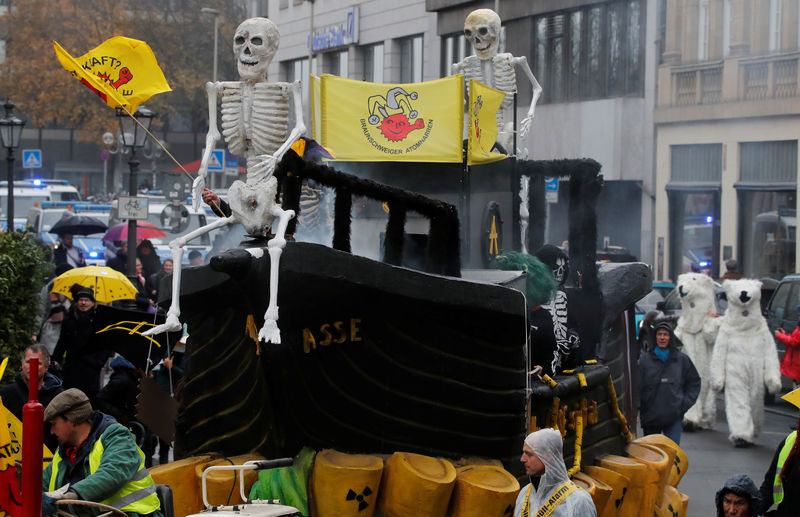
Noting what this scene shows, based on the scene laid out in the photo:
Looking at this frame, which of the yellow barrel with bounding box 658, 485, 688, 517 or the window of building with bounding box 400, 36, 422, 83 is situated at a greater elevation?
the window of building with bounding box 400, 36, 422, 83

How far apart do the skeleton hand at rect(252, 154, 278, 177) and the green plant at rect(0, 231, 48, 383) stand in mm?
4426

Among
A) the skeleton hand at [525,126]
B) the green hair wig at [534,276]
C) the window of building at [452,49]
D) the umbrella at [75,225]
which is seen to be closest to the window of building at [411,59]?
the window of building at [452,49]

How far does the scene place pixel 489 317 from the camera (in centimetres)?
732

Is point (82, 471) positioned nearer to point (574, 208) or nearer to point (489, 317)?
point (489, 317)

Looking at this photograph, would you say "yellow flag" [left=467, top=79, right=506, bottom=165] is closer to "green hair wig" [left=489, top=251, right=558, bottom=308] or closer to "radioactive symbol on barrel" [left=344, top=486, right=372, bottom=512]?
"green hair wig" [left=489, top=251, right=558, bottom=308]

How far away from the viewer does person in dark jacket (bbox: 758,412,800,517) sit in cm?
703

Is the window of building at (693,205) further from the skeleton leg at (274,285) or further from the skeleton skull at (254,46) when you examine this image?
the skeleton leg at (274,285)

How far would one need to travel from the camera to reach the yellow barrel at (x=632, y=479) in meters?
8.77

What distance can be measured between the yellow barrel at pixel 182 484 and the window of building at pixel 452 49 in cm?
2724

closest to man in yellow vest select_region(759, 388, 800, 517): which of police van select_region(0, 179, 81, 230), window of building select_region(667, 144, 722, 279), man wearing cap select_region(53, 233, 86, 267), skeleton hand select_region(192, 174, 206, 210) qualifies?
skeleton hand select_region(192, 174, 206, 210)

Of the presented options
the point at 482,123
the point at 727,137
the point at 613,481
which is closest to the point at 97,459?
the point at 613,481

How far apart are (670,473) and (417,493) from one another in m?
3.27

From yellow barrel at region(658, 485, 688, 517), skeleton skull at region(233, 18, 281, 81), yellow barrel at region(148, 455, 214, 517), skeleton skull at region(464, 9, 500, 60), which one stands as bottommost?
yellow barrel at region(658, 485, 688, 517)

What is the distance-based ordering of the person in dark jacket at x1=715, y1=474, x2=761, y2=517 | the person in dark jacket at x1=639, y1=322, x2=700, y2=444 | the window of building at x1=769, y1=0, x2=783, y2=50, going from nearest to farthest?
the person in dark jacket at x1=715, y1=474, x2=761, y2=517 < the person in dark jacket at x1=639, y1=322, x2=700, y2=444 < the window of building at x1=769, y1=0, x2=783, y2=50
